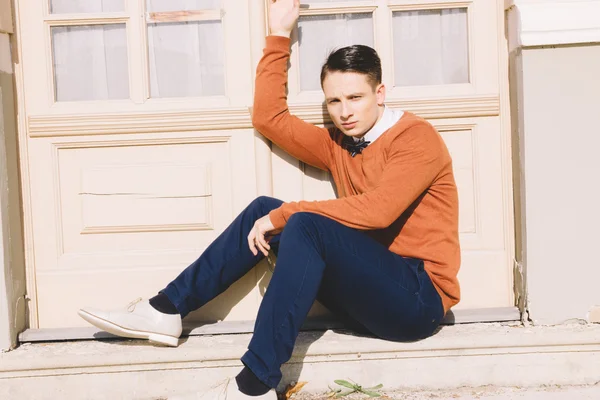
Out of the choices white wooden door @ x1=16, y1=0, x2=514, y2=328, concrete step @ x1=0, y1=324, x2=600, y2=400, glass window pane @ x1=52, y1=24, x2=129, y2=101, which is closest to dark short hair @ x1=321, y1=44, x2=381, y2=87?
white wooden door @ x1=16, y1=0, x2=514, y2=328

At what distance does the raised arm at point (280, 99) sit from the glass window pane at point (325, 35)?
0.15 m

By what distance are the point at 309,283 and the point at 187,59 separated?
1262 millimetres

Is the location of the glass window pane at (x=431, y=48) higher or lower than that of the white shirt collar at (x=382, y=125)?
higher

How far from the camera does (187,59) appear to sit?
10.9ft

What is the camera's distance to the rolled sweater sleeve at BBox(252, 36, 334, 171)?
3137 millimetres

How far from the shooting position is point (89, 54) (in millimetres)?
3297

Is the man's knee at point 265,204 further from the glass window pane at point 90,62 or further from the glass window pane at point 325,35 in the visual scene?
the glass window pane at point 90,62

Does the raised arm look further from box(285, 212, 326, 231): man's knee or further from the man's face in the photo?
box(285, 212, 326, 231): man's knee

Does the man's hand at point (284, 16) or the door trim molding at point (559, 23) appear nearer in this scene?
the door trim molding at point (559, 23)

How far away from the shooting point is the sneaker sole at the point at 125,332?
9.45 ft

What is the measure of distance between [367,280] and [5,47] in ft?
5.97

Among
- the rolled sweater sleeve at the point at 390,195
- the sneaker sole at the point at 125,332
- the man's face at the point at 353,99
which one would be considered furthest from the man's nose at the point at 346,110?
the sneaker sole at the point at 125,332

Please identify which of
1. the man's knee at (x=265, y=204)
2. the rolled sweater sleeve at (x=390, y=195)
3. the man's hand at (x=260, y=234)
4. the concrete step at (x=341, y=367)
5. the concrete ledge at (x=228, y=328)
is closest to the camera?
the rolled sweater sleeve at (x=390, y=195)

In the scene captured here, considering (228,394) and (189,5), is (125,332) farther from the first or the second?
(189,5)
